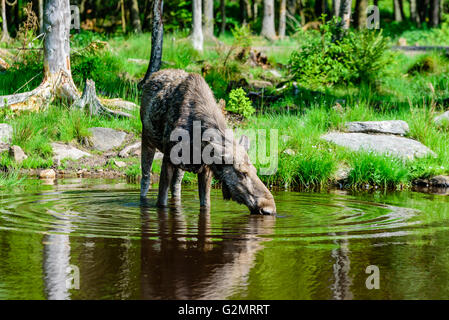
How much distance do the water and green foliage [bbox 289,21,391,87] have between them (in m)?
8.91

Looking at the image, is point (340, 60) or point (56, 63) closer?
point (56, 63)

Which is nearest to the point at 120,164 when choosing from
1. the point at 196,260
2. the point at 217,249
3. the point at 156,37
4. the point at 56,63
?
the point at 56,63

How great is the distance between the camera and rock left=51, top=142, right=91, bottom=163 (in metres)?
13.2

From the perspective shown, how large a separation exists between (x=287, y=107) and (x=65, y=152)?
6.32 meters

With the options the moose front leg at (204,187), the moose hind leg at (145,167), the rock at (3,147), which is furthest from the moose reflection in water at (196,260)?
the rock at (3,147)

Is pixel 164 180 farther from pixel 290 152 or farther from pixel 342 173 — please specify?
pixel 342 173

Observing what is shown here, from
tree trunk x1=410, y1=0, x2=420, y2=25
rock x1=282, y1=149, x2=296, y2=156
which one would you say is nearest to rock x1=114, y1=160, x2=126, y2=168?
rock x1=282, y1=149, x2=296, y2=156

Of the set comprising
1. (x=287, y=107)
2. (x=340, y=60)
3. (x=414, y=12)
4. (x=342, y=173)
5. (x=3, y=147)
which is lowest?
(x=342, y=173)

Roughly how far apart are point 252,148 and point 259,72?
841cm

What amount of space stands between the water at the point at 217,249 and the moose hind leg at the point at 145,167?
0.43 m

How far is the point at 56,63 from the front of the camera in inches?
609

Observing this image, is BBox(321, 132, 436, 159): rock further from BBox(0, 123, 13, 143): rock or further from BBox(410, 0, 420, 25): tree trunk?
BBox(410, 0, 420, 25): tree trunk

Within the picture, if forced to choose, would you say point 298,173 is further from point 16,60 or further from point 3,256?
point 16,60

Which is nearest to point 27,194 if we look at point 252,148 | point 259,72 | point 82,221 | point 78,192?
point 78,192
